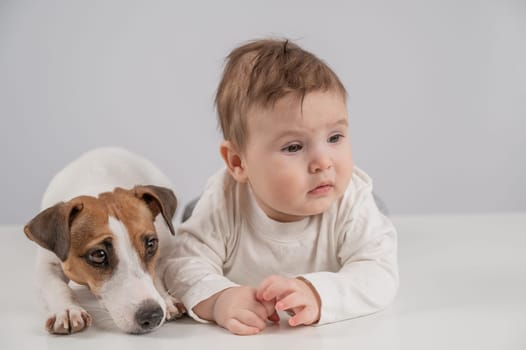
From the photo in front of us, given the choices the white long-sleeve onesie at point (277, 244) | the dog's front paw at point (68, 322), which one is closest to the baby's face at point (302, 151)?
the white long-sleeve onesie at point (277, 244)

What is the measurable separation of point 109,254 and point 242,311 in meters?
0.39

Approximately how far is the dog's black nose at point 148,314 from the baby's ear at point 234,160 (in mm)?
533

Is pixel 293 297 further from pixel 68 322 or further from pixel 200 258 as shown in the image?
pixel 68 322

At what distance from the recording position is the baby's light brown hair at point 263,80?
2326 mm

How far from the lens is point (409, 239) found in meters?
3.36

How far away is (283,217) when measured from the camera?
2.54 m

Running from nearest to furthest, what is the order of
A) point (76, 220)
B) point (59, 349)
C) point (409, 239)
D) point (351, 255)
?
point (59, 349) < point (76, 220) < point (351, 255) < point (409, 239)

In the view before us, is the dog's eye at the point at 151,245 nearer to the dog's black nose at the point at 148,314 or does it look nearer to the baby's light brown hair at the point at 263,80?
the dog's black nose at the point at 148,314

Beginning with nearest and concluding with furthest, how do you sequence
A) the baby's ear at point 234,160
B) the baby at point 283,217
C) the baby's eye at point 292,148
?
the baby at point 283,217 → the baby's eye at point 292,148 → the baby's ear at point 234,160

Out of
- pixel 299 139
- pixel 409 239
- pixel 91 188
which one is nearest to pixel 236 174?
pixel 299 139

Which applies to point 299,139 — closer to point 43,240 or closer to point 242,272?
point 242,272

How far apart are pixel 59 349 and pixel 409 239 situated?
170 centimetres

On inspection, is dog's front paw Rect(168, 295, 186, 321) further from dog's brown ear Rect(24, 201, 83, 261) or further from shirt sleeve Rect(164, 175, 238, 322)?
dog's brown ear Rect(24, 201, 83, 261)

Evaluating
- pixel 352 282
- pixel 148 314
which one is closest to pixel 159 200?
pixel 148 314
